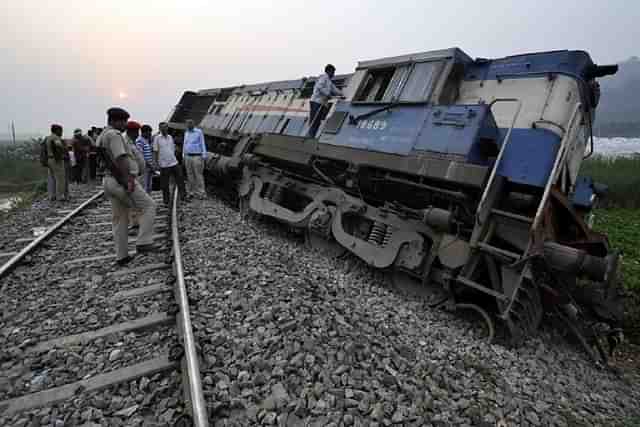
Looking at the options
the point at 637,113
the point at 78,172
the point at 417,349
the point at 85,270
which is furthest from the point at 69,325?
the point at 637,113

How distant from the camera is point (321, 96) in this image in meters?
6.97

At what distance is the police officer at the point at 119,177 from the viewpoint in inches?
172

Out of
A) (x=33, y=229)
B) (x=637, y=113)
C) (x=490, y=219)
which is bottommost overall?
(x=33, y=229)

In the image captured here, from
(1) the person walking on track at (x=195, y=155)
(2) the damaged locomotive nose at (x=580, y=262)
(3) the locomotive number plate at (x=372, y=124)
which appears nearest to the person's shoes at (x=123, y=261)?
(3) the locomotive number plate at (x=372, y=124)

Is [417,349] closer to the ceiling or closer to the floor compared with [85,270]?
closer to the ceiling

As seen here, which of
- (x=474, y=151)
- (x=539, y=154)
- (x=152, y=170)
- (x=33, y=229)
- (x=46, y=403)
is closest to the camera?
(x=46, y=403)

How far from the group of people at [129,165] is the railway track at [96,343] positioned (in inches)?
21.4

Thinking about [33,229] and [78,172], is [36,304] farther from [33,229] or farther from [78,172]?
[78,172]

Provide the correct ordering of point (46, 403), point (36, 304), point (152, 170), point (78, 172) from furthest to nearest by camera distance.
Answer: point (78, 172)
point (152, 170)
point (36, 304)
point (46, 403)

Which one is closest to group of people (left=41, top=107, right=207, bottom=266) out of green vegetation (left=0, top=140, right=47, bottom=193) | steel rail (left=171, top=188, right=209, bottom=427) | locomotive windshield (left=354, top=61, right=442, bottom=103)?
steel rail (left=171, top=188, right=209, bottom=427)

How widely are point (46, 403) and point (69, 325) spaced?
1.03 meters

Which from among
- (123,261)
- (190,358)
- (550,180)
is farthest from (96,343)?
(550,180)

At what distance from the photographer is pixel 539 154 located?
12.9 feet

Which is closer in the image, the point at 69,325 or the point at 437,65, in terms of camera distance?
the point at 69,325
